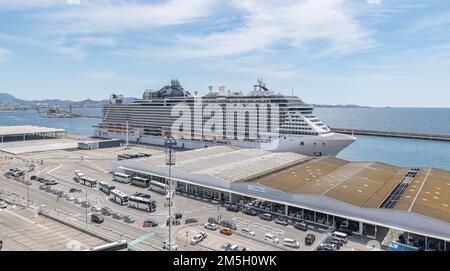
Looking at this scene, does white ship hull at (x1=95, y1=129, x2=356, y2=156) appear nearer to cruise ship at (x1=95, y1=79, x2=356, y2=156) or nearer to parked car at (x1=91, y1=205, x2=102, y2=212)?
cruise ship at (x1=95, y1=79, x2=356, y2=156)

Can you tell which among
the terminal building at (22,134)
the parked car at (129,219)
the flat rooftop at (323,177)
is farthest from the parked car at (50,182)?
the terminal building at (22,134)

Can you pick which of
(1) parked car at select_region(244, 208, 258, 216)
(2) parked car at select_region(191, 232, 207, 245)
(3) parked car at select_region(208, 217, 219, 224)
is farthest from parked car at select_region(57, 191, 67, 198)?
(1) parked car at select_region(244, 208, 258, 216)

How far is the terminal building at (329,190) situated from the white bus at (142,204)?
4448 millimetres

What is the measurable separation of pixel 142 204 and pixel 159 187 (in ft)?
16.3

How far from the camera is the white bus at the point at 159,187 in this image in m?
29.0

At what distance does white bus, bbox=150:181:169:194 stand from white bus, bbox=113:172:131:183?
3.67 metres

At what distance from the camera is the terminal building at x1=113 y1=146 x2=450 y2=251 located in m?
18.8

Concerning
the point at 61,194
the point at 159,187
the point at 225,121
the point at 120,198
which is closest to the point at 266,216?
the point at 159,187

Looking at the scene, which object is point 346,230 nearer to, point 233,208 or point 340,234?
point 340,234

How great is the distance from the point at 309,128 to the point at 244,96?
12.3 metres

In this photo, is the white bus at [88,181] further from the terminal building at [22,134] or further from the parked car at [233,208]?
Result: the terminal building at [22,134]

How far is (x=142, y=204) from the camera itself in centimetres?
2450
